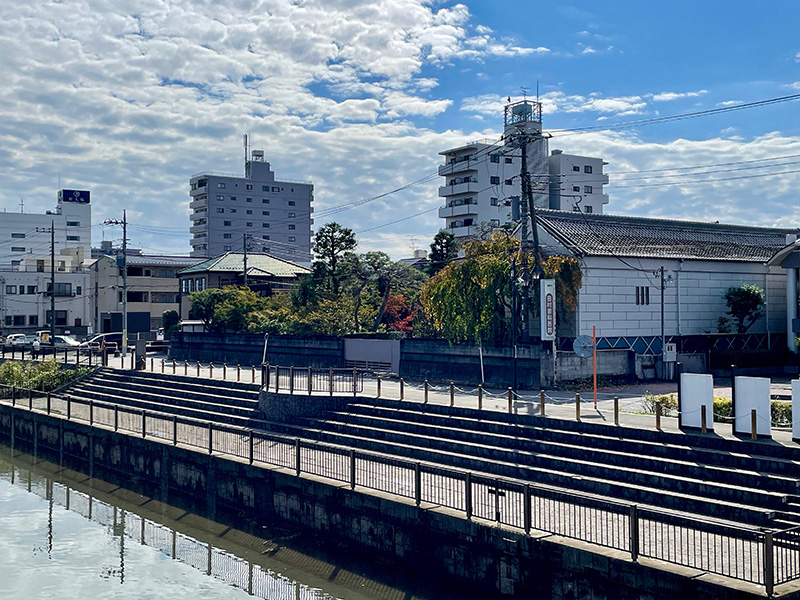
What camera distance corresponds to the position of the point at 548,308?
1037 inches

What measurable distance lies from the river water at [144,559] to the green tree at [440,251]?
21.2 meters

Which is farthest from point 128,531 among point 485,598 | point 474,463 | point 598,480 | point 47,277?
point 47,277

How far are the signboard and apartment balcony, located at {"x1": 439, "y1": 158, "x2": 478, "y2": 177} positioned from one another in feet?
177

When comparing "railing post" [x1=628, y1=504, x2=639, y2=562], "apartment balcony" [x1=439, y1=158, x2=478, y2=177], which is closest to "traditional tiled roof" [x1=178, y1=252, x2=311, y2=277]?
"apartment balcony" [x1=439, y1=158, x2=478, y2=177]

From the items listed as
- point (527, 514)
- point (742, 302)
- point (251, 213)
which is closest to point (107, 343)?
point (742, 302)

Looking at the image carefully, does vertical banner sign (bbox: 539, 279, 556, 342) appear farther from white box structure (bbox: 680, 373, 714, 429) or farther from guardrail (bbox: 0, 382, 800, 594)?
guardrail (bbox: 0, 382, 800, 594)

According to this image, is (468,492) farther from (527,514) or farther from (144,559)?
(144,559)

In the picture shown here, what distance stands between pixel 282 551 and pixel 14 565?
5926 mm

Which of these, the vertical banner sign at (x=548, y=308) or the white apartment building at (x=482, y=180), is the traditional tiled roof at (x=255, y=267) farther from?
the vertical banner sign at (x=548, y=308)

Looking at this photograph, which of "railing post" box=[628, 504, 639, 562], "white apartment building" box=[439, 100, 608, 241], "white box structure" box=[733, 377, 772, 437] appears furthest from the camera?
"white apartment building" box=[439, 100, 608, 241]

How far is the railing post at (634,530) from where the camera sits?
36.8 ft

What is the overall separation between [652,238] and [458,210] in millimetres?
41953

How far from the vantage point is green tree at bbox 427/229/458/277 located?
4012 centimetres

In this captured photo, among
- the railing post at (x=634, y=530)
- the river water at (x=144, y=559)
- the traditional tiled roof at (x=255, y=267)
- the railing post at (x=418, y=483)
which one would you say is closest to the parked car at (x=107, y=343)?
the traditional tiled roof at (x=255, y=267)
